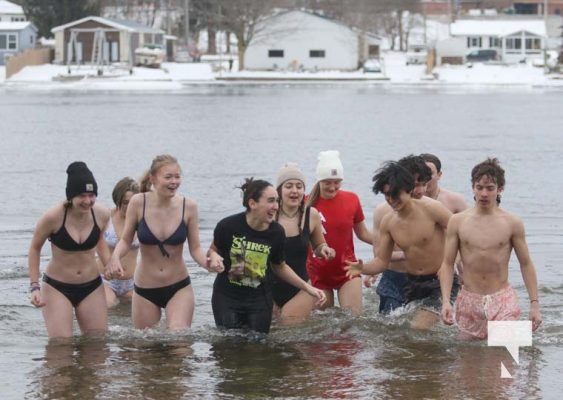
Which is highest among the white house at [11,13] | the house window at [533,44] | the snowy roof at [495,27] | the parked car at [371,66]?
the white house at [11,13]

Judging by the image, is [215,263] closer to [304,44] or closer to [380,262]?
[380,262]

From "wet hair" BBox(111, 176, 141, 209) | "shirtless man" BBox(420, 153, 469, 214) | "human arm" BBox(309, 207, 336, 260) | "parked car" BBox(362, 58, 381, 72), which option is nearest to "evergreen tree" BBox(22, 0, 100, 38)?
"parked car" BBox(362, 58, 381, 72)

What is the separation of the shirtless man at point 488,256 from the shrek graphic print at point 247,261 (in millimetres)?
1458

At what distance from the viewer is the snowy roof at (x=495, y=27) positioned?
120 m

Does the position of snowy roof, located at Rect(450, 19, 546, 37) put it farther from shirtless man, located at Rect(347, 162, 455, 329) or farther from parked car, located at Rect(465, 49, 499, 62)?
shirtless man, located at Rect(347, 162, 455, 329)

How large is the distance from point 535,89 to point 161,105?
1311 inches

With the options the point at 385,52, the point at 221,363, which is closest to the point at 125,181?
the point at 221,363

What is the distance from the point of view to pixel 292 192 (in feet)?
37.2

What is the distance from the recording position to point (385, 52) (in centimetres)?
12238

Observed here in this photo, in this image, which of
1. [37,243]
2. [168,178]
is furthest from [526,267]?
[37,243]

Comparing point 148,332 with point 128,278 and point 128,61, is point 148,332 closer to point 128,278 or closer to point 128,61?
point 128,278

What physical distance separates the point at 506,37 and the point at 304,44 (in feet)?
75.2

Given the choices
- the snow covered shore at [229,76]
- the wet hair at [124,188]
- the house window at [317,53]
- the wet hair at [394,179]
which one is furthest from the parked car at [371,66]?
the wet hair at [394,179]

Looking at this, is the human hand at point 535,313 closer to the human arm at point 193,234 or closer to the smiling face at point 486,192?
the smiling face at point 486,192
